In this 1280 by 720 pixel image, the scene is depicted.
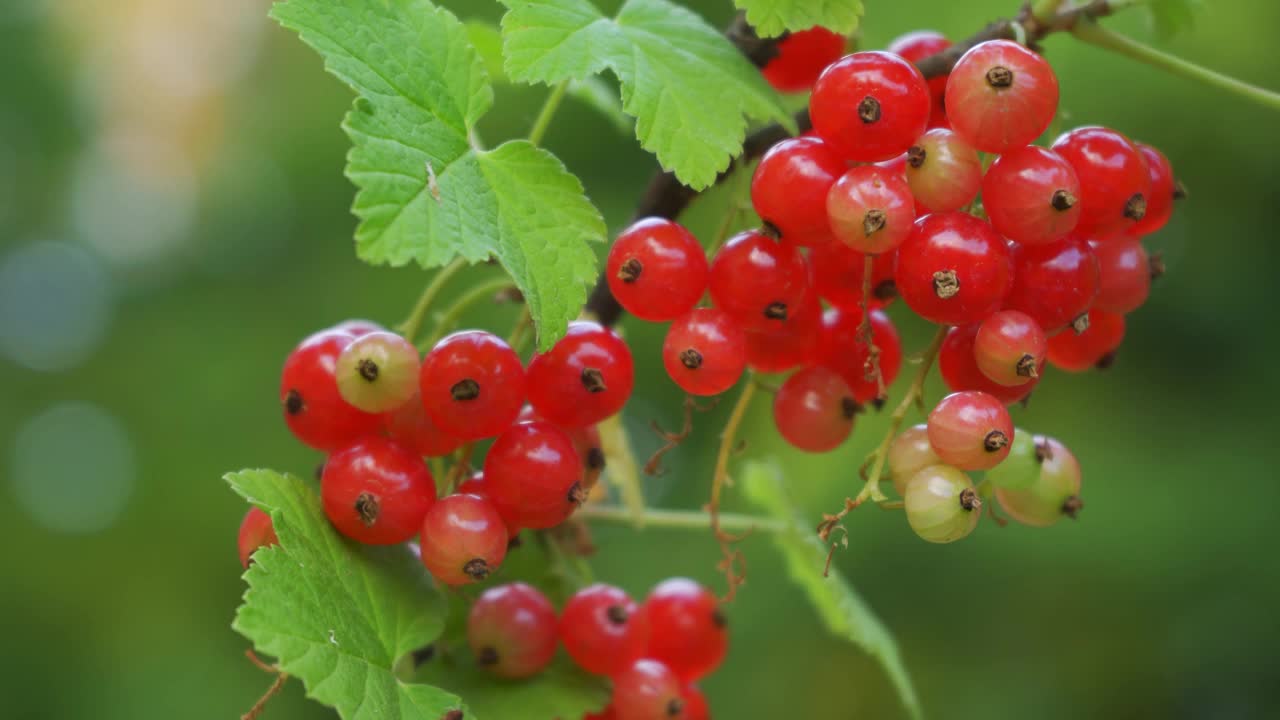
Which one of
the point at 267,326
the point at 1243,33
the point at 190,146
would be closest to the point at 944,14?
the point at 1243,33

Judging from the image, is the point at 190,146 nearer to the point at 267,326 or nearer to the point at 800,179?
the point at 267,326

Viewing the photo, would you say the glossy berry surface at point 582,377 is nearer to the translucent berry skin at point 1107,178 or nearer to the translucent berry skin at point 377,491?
the translucent berry skin at point 377,491

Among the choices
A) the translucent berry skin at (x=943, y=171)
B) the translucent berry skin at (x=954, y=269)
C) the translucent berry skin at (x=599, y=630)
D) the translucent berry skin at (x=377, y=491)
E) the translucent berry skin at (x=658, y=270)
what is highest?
the translucent berry skin at (x=943, y=171)

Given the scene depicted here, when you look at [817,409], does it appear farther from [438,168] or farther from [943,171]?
[438,168]

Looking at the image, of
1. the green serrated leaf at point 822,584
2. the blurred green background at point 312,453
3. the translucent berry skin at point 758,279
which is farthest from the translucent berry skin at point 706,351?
the blurred green background at point 312,453

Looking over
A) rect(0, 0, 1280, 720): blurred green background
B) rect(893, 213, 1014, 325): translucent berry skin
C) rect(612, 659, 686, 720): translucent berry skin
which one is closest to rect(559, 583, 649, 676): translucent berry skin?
rect(612, 659, 686, 720): translucent berry skin

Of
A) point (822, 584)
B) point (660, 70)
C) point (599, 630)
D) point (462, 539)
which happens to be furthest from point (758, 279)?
point (822, 584)
